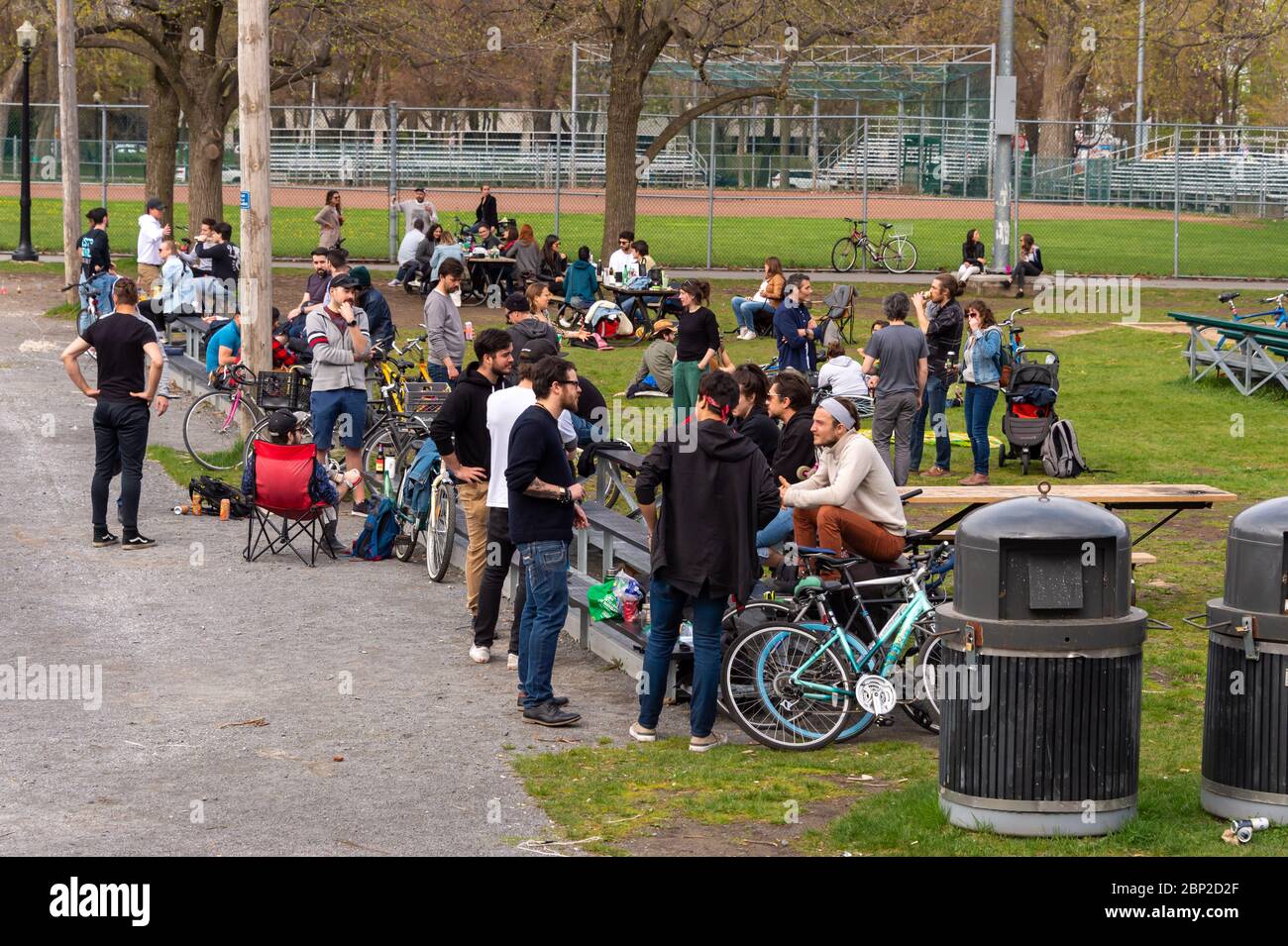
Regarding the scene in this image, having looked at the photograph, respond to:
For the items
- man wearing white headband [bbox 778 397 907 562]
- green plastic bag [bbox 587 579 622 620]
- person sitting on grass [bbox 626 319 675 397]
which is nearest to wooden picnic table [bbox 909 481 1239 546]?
man wearing white headband [bbox 778 397 907 562]

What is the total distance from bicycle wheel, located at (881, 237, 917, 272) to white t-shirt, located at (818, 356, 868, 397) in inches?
797

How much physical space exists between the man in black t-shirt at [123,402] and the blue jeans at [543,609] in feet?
16.4

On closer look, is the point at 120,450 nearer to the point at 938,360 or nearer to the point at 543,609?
the point at 543,609

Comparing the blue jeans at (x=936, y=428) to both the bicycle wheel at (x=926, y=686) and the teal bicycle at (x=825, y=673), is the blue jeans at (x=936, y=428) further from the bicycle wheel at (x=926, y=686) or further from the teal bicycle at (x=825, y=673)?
the teal bicycle at (x=825, y=673)

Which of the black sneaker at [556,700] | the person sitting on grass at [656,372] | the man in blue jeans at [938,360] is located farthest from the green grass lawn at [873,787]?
the person sitting on grass at [656,372]

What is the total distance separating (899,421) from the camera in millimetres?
14859

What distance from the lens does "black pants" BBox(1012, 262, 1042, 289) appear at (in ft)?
100

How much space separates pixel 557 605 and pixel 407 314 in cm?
1846

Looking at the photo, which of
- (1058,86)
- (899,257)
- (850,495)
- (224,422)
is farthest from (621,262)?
(1058,86)

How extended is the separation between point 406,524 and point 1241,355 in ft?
37.9

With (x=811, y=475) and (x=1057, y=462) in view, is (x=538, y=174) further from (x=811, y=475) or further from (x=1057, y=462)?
(x=811, y=475)

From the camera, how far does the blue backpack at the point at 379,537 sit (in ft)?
41.6

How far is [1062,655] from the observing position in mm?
6609

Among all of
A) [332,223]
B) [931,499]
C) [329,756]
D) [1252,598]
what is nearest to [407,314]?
[332,223]
